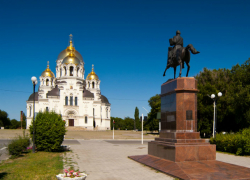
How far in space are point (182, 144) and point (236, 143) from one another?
7106 mm

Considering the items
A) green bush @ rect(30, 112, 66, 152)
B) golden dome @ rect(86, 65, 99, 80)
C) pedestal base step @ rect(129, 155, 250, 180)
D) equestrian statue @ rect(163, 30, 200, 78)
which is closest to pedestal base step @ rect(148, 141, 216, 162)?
pedestal base step @ rect(129, 155, 250, 180)

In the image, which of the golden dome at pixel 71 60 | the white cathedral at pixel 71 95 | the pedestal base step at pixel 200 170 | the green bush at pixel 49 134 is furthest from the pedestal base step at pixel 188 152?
the golden dome at pixel 71 60

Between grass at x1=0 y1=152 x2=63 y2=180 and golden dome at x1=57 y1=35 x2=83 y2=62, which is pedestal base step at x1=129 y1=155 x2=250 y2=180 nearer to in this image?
grass at x1=0 y1=152 x2=63 y2=180

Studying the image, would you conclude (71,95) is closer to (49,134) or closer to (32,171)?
(49,134)

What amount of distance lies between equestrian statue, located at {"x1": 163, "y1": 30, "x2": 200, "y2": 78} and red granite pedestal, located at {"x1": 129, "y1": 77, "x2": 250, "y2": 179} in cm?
115

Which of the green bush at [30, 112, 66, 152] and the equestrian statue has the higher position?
the equestrian statue

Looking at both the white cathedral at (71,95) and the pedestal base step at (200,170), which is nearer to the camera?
the pedestal base step at (200,170)

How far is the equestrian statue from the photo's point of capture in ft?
41.1

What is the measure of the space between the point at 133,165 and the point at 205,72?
26.9m

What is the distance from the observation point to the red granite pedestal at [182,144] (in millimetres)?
9562

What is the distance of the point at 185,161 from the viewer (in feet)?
34.1

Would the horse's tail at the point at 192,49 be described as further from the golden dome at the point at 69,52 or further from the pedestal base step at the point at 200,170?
the golden dome at the point at 69,52

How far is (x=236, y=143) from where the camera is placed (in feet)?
52.7

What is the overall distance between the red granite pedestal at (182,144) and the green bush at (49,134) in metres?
5.24
